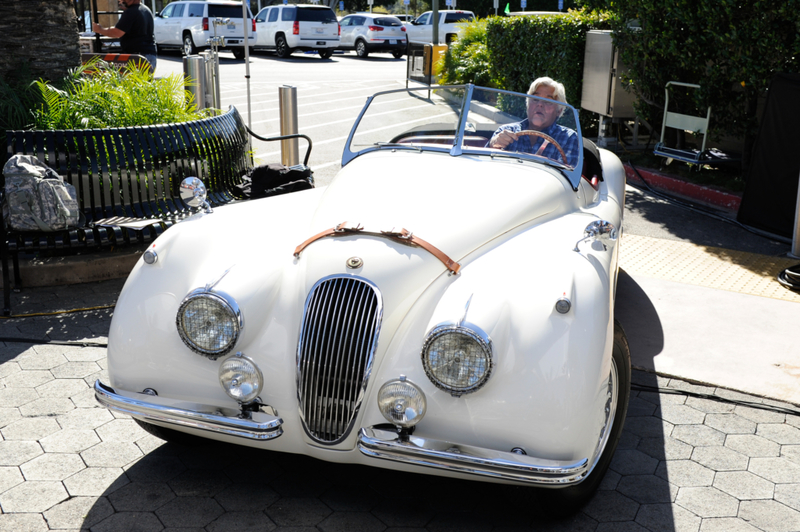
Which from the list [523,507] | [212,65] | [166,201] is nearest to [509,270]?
[523,507]

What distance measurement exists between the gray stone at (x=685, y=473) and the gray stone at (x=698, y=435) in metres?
0.21

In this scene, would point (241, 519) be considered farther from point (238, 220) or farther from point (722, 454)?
point (722, 454)

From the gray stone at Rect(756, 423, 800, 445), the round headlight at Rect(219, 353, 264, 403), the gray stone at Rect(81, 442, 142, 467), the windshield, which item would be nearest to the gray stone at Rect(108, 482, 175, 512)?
the gray stone at Rect(81, 442, 142, 467)

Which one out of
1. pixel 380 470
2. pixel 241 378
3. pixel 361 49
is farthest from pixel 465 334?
pixel 361 49

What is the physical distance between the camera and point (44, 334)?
4.70 meters

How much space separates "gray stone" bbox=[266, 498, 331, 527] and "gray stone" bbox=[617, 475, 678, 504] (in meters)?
1.33

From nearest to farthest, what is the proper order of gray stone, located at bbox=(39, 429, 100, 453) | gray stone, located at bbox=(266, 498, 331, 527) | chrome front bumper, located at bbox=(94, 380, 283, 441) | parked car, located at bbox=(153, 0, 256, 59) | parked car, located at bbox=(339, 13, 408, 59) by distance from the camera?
chrome front bumper, located at bbox=(94, 380, 283, 441) → gray stone, located at bbox=(266, 498, 331, 527) → gray stone, located at bbox=(39, 429, 100, 453) → parked car, located at bbox=(153, 0, 256, 59) → parked car, located at bbox=(339, 13, 408, 59)

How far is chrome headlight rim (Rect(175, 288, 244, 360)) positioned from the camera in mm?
2910

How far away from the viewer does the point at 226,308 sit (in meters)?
2.92

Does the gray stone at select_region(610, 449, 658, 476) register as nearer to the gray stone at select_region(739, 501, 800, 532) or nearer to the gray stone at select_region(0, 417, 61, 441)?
the gray stone at select_region(739, 501, 800, 532)

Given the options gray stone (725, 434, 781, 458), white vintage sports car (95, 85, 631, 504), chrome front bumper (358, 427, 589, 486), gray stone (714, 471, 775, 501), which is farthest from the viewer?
gray stone (725, 434, 781, 458)

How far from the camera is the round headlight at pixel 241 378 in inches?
112

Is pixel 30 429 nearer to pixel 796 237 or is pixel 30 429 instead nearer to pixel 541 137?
pixel 541 137

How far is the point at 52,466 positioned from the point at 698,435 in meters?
3.13
